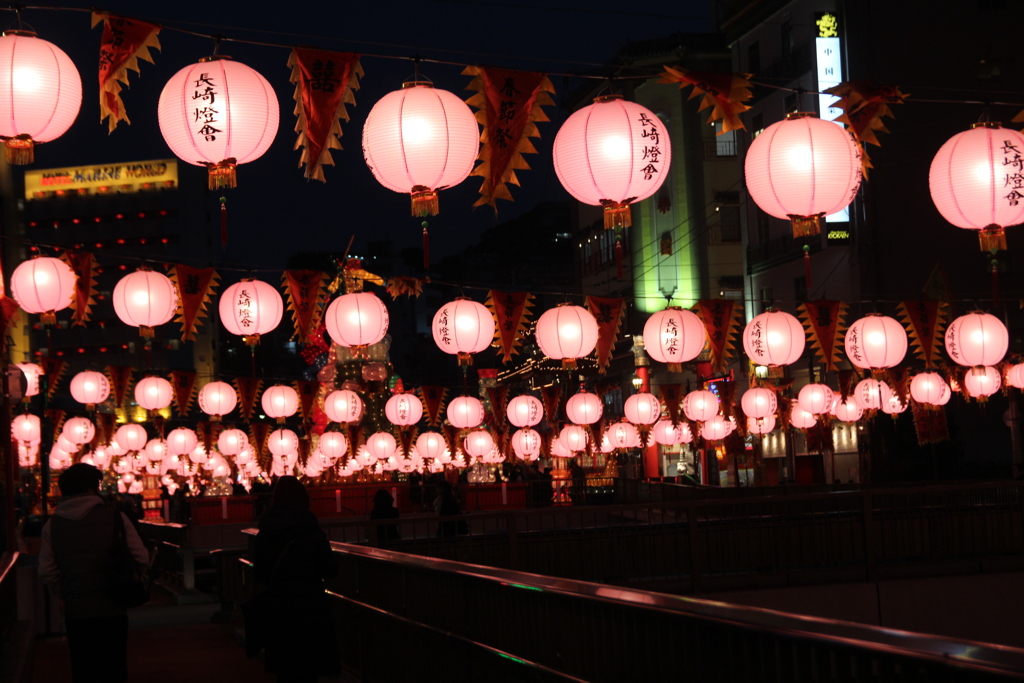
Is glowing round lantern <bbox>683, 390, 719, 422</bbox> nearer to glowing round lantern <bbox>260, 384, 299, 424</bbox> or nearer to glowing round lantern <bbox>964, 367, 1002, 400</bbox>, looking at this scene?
glowing round lantern <bbox>964, 367, 1002, 400</bbox>

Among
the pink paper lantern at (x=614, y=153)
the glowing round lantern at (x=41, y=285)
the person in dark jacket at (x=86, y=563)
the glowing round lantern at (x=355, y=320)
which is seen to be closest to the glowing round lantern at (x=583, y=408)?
the glowing round lantern at (x=355, y=320)

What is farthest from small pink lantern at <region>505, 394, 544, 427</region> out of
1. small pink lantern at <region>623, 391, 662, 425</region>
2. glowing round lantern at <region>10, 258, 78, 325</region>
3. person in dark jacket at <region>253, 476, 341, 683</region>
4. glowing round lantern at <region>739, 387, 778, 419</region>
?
person in dark jacket at <region>253, 476, 341, 683</region>

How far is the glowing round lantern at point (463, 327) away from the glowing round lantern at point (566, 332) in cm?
89

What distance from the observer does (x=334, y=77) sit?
8.77 m

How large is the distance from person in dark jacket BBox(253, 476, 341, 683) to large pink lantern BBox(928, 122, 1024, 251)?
695cm

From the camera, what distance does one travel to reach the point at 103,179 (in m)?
93.7

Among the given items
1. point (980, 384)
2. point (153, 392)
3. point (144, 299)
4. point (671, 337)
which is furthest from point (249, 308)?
point (980, 384)

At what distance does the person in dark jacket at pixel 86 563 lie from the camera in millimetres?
6320

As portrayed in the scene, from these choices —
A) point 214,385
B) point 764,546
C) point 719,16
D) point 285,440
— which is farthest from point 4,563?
point 719,16

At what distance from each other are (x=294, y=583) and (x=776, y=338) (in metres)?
12.8

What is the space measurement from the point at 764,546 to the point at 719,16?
33639 millimetres

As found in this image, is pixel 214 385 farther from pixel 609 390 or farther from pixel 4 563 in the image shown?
pixel 609 390

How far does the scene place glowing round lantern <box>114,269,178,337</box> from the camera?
14016mm

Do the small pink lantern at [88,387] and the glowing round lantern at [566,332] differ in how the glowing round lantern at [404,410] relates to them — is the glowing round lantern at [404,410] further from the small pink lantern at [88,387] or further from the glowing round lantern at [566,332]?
the glowing round lantern at [566,332]
